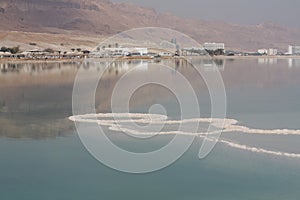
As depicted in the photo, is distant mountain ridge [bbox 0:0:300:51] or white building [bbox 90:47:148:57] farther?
distant mountain ridge [bbox 0:0:300:51]

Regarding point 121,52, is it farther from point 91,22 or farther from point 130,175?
point 91,22

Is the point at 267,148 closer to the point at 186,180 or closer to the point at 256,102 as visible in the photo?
the point at 186,180

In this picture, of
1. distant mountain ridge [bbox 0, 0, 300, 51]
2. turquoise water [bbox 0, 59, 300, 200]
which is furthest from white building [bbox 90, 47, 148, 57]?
distant mountain ridge [bbox 0, 0, 300, 51]

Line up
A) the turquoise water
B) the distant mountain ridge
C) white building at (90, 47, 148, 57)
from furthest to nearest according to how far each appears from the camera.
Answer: the distant mountain ridge
white building at (90, 47, 148, 57)
the turquoise water

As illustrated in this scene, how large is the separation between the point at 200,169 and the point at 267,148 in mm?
1729

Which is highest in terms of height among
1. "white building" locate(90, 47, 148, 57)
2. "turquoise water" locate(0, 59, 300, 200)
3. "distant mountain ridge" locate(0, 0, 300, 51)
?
"distant mountain ridge" locate(0, 0, 300, 51)

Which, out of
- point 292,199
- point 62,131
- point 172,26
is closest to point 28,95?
point 62,131

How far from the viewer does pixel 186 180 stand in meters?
6.79

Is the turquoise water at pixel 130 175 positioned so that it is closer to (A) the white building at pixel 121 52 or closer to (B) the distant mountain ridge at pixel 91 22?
(A) the white building at pixel 121 52

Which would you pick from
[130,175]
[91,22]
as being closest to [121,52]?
[130,175]

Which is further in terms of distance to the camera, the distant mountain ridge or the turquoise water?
the distant mountain ridge

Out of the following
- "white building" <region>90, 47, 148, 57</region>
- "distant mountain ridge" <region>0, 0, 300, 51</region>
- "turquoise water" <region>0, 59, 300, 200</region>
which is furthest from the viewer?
"distant mountain ridge" <region>0, 0, 300, 51</region>

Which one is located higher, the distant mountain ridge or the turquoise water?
the distant mountain ridge

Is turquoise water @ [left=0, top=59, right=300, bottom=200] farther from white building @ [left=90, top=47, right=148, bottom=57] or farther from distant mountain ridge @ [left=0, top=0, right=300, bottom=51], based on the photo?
distant mountain ridge @ [left=0, top=0, right=300, bottom=51]
